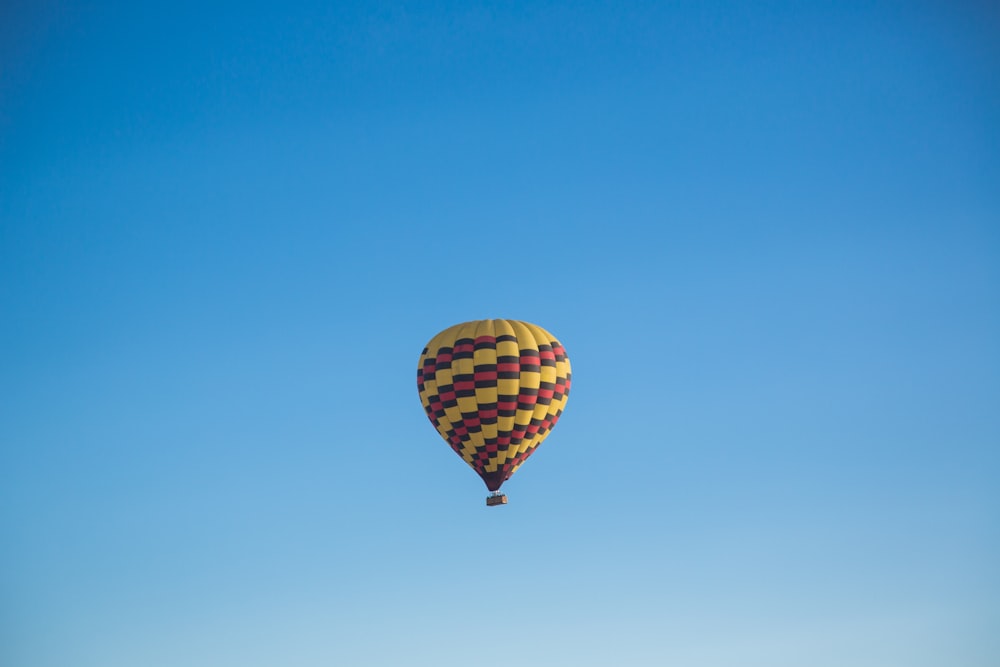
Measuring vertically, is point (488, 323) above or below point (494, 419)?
above

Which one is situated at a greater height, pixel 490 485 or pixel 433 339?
pixel 433 339

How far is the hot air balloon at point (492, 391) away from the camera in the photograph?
70.2m

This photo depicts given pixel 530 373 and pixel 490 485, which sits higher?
pixel 530 373

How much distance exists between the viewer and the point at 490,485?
7119cm

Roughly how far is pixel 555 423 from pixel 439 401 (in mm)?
5723

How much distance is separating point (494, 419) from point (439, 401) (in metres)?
2.66

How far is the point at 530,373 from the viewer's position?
7069 centimetres

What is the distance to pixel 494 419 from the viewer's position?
70438 millimetres

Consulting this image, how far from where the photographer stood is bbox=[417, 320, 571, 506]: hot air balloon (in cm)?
7025

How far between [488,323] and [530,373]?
118 inches

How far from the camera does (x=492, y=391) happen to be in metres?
70.1

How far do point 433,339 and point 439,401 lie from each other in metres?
3.11

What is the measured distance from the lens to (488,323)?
235ft

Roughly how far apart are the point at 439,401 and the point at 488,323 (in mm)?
4084
